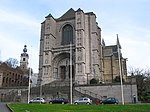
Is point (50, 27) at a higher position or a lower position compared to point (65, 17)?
lower

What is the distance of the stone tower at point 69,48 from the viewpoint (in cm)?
5006

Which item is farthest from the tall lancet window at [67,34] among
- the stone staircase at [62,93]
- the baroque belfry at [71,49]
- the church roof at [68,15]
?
the stone staircase at [62,93]

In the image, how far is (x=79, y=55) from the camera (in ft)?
164

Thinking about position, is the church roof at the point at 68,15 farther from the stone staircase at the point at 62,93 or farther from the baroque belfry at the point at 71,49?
the stone staircase at the point at 62,93

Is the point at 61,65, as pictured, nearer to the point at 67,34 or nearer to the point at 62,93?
the point at 67,34

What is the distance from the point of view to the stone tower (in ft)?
164

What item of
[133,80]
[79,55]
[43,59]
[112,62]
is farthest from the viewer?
[112,62]

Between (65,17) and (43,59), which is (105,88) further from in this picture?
(65,17)

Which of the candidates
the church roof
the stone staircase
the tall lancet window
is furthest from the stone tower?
the stone staircase

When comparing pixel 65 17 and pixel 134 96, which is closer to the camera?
pixel 134 96

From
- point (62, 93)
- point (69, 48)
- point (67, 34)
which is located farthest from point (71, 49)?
point (62, 93)

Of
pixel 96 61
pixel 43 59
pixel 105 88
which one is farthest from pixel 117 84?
pixel 43 59

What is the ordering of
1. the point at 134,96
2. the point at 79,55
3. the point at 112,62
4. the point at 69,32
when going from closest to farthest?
the point at 134,96 → the point at 79,55 → the point at 69,32 → the point at 112,62

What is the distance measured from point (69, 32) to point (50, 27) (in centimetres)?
529
